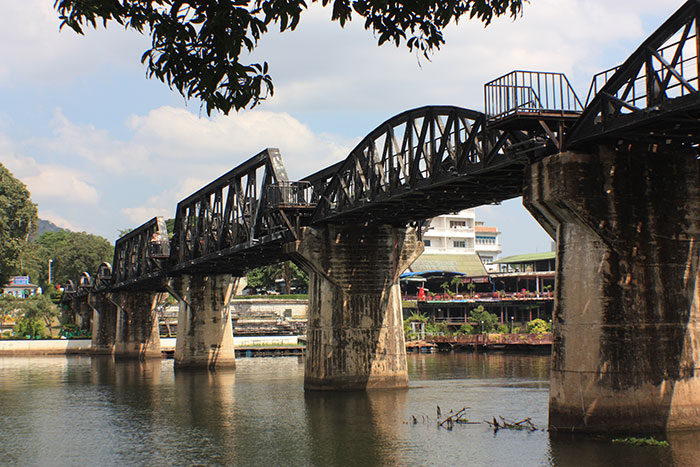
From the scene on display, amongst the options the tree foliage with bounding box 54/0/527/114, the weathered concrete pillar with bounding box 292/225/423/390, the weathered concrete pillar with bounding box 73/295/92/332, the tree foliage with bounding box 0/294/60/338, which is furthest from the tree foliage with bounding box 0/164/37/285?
the tree foliage with bounding box 54/0/527/114

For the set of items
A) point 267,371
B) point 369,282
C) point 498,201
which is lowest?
point 267,371

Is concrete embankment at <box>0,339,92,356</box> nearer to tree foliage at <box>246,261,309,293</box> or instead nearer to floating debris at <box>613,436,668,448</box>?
tree foliage at <box>246,261,309,293</box>

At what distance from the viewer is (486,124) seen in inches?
1348

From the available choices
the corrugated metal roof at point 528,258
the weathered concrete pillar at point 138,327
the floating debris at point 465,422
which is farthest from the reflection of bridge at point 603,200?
the corrugated metal roof at point 528,258

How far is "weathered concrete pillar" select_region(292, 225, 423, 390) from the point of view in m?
53.5

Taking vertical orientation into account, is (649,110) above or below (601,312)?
above

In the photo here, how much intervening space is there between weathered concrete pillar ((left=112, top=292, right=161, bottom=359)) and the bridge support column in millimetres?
83944

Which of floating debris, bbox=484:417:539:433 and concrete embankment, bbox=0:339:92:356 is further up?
concrete embankment, bbox=0:339:92:356

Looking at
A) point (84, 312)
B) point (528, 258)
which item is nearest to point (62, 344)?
point (84, 312)

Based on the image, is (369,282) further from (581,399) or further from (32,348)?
(32,348)

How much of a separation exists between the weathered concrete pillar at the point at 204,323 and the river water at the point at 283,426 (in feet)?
26.4

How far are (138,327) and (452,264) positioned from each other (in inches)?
2761

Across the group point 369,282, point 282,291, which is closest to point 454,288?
point 282,291

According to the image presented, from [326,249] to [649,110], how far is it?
29.6 meters
